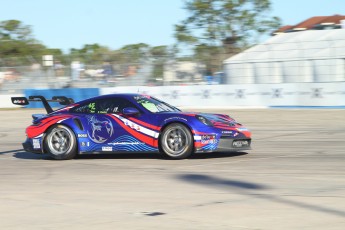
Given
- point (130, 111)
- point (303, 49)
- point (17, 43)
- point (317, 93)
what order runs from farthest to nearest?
point (17, 43) → point (303, 49) → point (317, 93) → point (130, 111)

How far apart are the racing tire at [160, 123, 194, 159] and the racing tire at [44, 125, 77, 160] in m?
1.58

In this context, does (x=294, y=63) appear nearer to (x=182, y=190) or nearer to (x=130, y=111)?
(x=130, y=111)

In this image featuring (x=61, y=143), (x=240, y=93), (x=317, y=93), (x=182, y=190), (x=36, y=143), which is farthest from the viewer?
(x=240, y=93)

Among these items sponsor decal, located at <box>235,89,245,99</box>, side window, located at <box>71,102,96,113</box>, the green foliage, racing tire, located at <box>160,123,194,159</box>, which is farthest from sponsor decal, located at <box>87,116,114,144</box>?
the green foliage

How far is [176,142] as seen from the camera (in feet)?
34.0

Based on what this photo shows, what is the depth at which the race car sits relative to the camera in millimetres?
10238

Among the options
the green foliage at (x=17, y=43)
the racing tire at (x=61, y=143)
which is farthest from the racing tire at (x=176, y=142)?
the green foliage at (x=17, y=43)

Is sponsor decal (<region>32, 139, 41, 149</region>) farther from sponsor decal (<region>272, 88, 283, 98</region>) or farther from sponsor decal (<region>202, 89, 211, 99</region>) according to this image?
sponsor decal (<region>202, 89, 211, 99</region>)

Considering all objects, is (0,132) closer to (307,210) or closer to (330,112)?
(330,112)

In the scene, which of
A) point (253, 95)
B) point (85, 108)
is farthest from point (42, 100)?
point (253, 95)

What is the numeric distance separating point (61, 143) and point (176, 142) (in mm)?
2046

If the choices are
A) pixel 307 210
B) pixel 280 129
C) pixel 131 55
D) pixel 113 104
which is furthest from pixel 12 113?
pixel 307 210

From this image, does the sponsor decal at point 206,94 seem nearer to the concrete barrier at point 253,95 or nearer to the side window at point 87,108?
the concrete barrier at point 253,95

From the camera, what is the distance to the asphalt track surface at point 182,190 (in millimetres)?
5773
